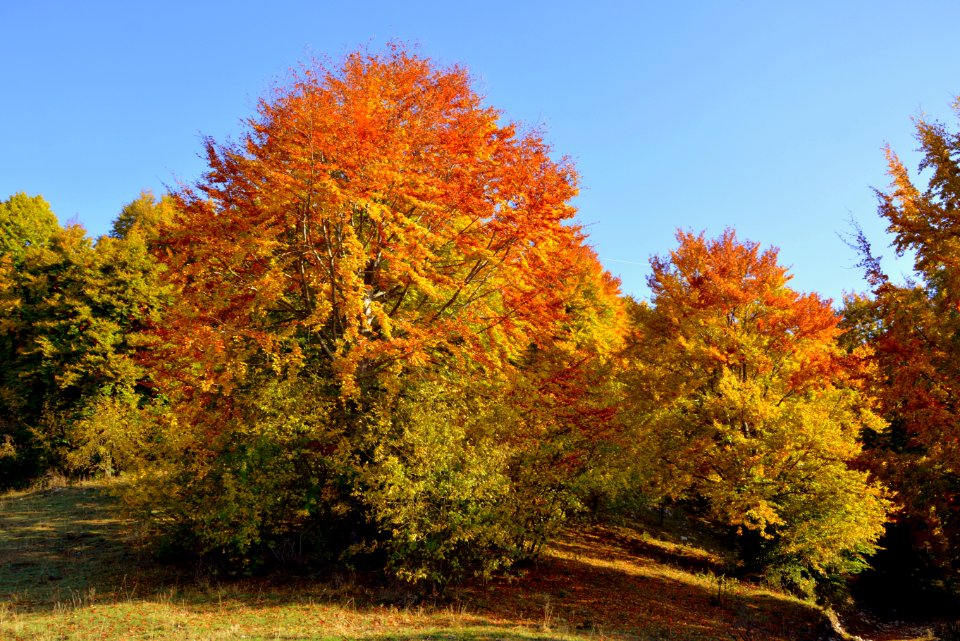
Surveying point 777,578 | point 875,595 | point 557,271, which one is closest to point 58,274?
point 557,271

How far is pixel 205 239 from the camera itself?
1343cm

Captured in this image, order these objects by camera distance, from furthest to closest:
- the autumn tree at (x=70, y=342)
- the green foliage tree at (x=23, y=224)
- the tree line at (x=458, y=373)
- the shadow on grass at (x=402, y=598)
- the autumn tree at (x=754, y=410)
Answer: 1. the green foliage tree at (x=23, y=224)
2. the autumn tree at (x=70, y=342)
3. the autumn tree at (x=754, y=410)
4. the tree line at (x=458, y=373)
5. the shadow on grass at (x=402, y=598)

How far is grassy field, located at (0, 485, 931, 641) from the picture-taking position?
1012cm

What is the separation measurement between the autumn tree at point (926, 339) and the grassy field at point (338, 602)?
18.4ft

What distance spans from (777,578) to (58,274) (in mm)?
36429

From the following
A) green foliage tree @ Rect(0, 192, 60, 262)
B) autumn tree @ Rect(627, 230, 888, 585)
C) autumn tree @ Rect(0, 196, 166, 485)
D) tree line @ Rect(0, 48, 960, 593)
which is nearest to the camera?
tree line @ Rect(0, 48, 960, 593)

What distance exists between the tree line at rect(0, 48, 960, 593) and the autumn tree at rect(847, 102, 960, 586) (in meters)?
0.06

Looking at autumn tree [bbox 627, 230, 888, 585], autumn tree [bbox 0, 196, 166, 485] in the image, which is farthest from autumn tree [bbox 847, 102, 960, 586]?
autumn tree [bbox 0, 196, 166, 485]

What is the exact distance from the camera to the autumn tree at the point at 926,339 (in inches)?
441

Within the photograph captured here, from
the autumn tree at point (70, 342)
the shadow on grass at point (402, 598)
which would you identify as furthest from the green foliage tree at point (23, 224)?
the shadow on grass at point (402, 598)

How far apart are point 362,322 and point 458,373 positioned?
10.6ft

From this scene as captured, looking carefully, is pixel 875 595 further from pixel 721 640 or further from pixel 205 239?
pixel 205 239

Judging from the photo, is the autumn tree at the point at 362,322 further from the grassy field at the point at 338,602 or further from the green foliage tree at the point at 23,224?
the green foliage tree at the point at 23,224

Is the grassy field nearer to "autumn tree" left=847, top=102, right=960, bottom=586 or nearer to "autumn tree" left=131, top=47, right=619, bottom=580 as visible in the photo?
"autumn tree" left=131, top=47, right=619, bottom=580
